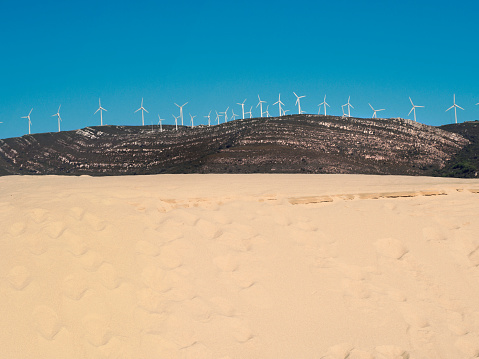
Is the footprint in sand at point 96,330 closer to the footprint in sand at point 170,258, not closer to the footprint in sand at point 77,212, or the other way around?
the footprint in sand at point 170,258

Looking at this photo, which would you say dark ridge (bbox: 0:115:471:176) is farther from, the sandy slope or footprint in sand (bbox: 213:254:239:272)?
footprint in sand (bbox: 213:254:239:272)

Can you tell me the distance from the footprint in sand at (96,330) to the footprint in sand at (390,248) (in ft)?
12.2

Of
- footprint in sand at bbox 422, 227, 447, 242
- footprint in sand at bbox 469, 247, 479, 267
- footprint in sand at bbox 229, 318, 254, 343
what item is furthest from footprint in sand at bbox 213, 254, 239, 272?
footprint in sand at bbox 469, 247, 479, 267

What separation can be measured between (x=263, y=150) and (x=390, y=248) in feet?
84.5

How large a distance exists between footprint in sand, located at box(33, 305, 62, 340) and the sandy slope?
0.05 ft

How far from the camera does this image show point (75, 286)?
4.77 m

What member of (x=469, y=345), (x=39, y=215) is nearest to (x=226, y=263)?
(x=39, y=215)

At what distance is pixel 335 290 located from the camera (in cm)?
522

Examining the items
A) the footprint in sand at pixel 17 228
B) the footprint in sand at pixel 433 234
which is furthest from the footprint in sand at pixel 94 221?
the footprint in sand at pixel 433 234

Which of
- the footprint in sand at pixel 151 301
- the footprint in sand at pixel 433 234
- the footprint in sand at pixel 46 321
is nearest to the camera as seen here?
the footprint in sand at pixel 46 321

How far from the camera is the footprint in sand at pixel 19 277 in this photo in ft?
15.3

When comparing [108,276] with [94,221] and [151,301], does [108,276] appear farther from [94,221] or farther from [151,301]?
[94,221]

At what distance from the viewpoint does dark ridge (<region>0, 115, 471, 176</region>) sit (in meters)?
30.3

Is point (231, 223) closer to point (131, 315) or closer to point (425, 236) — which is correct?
point (131, 315)
